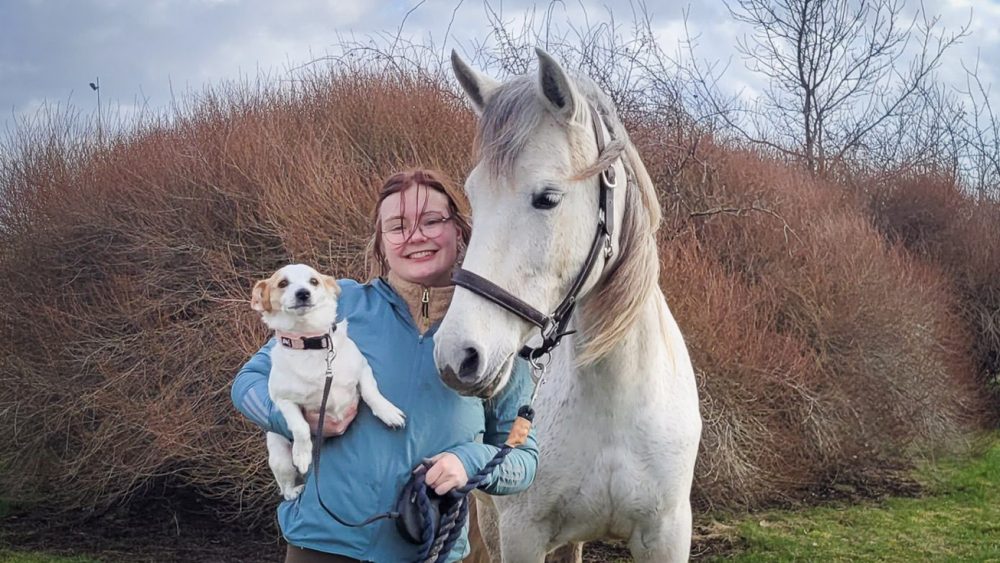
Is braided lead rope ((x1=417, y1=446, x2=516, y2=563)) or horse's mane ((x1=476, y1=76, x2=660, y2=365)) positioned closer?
braided lead rope ((x1=417, y1=446, x2=516, y2=563))

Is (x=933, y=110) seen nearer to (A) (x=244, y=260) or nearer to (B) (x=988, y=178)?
(B) (x=988, y=178)

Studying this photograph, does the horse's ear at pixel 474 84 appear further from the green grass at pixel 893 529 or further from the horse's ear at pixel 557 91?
the green grass at pixel 893 529

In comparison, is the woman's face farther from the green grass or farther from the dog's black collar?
the green grass

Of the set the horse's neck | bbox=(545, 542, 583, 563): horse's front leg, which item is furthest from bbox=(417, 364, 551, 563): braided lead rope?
bbox=(545, 542, 583, 563): horse's front leg

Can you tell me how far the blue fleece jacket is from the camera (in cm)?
171

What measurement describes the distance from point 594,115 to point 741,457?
4354 millimetres

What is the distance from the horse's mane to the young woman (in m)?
0.17

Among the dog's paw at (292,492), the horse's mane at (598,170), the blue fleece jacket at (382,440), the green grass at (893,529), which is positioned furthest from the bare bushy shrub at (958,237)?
the dog's paw at (292,492)

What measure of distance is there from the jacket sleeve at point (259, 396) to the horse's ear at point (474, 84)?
747 mm

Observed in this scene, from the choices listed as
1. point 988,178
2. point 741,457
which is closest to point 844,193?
point 988,178

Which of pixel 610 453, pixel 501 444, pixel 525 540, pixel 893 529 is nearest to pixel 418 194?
pixel 501 444

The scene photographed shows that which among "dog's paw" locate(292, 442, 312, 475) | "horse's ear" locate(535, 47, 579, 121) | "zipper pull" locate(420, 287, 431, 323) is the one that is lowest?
"dog's paw" locate(292, 442, 312, 475)

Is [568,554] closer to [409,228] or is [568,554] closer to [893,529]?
[409,228]

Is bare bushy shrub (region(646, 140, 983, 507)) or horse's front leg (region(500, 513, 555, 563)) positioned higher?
bare bushy shrub (region(646, 140, 983, 507))
